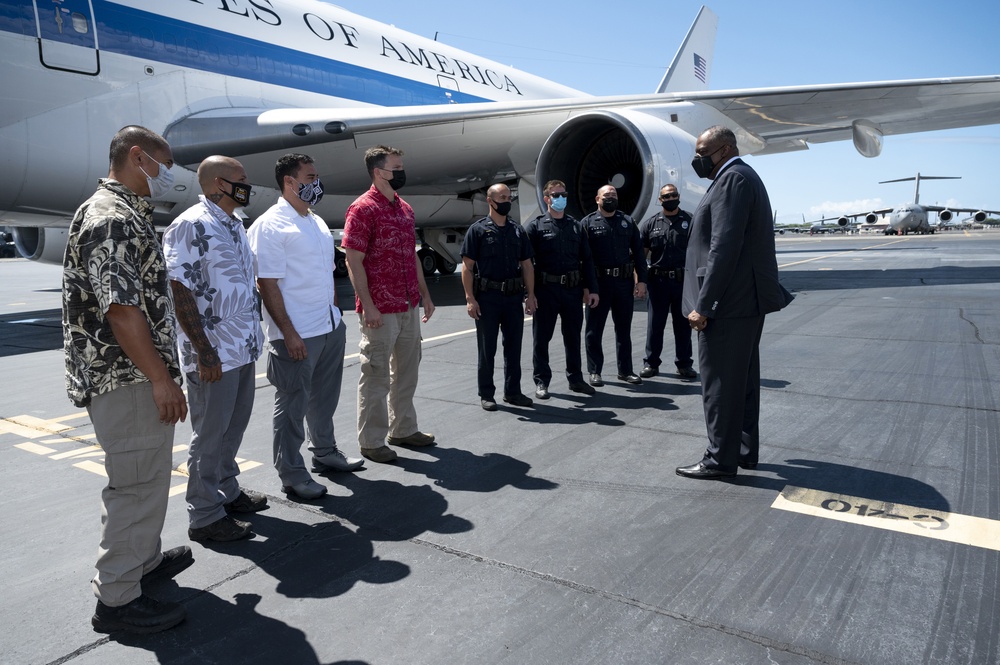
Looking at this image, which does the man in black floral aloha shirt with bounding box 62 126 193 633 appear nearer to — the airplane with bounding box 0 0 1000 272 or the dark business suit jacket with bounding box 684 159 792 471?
Answer: the dark business suit jacket with bounding box 684 159 792 471

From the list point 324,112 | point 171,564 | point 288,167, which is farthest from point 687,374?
point 324,112

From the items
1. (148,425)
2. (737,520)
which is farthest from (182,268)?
(737,520)

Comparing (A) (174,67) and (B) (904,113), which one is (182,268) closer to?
(A) (174,67)

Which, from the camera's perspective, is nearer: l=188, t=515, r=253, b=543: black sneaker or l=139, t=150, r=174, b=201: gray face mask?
l=139, t=150, r=174, b=201: gray face mask

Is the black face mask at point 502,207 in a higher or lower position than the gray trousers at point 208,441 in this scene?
higher

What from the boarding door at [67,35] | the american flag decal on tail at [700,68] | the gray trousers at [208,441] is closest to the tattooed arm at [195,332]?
the gray trousers at [208,441]

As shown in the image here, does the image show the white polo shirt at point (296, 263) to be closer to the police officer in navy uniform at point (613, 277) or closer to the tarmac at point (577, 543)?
the tarmac at point (577, 543)

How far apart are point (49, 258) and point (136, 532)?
11042mm

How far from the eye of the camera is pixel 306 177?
10.4 ft

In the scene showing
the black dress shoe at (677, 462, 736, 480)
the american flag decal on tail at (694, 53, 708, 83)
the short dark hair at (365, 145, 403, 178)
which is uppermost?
the american flag decal on tail at (694, 53, 708, 83)

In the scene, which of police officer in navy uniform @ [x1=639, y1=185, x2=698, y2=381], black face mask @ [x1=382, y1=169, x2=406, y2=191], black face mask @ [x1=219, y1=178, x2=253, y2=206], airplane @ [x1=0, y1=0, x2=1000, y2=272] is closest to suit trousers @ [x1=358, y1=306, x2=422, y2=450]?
black face mask @ [x1=382, y1=169, x2=406, y2=191]

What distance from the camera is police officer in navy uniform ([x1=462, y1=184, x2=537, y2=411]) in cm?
454

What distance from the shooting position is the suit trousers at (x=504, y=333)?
179 inches

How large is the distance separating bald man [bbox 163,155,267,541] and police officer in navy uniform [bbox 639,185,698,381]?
11.3 feet
